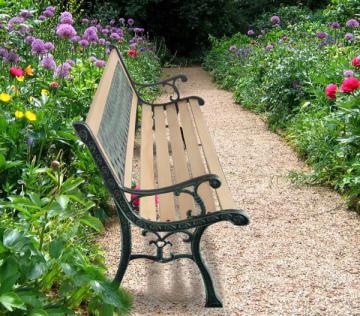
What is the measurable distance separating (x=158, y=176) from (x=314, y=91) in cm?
290

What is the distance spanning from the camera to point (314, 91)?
5.93 meters

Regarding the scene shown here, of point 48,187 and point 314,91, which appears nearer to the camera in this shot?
point 48,187

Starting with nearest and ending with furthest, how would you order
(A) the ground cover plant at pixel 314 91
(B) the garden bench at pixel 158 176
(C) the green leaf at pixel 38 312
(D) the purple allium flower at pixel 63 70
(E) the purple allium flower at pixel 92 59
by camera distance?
(C) the green leaf at pixel 38 312
(B) the garden bench at pixel 158 176
(D) the purple allium flower at pixel 63 70
(A) the ground cover plant at pixel 314 91
(E) the purple allium flower at pixel 92 59

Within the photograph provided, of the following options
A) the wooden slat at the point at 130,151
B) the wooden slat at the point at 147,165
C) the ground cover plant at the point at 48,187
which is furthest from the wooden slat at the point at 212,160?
the ground cover plant at the point at 48,187

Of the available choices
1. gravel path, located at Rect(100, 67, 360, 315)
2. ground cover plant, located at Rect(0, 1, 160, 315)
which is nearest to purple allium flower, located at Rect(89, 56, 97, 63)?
ground cover plant, located at Rect(0, 1, 160, 315)

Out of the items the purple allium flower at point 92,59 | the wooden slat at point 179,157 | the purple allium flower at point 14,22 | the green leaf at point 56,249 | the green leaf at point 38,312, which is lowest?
the wooden slat at point 179,157

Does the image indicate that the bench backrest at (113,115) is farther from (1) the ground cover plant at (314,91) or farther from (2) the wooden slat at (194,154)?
(1) the ground cover plant at (314,91)

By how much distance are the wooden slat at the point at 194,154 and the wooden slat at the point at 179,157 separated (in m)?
A: 0.05

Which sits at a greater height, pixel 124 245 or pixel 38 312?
pixel 38 312

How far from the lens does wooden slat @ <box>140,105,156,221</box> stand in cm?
308

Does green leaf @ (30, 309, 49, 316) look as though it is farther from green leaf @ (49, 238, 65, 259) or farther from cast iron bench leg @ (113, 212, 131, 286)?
cast iron bench leg @ (113, 212, 131, 286)

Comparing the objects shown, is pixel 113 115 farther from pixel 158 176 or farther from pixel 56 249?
pixel 56 249

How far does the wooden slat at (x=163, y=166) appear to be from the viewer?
3.08 m

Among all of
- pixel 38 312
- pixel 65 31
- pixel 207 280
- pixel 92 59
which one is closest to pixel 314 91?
pixel 92 59
